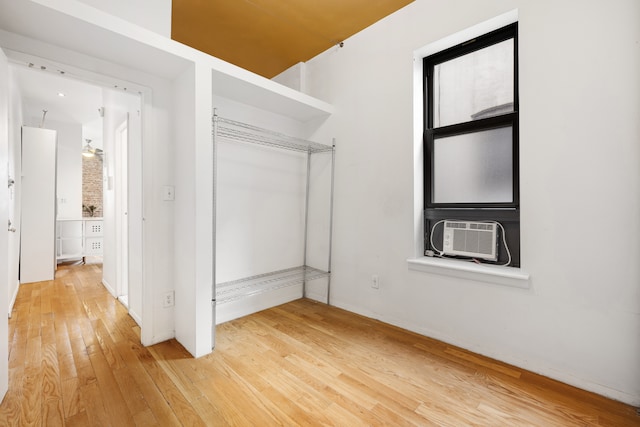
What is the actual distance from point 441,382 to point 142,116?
8.74 feet

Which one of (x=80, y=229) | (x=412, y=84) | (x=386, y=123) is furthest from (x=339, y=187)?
(x=80, y=229)

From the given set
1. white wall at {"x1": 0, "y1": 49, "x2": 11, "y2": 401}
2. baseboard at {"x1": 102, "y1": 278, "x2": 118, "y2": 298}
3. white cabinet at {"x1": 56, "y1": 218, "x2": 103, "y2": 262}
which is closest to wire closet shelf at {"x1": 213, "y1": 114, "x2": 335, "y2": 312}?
white wall at {"x1": 0, "y1": 49, "x2": 11, "y2": 401}

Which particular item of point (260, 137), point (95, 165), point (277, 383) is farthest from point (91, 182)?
point (277, 383)

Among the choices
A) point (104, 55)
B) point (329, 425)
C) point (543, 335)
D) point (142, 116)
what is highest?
point (104, 55)

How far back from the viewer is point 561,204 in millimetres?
1671

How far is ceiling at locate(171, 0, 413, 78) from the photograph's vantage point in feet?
7.70

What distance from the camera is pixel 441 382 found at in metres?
1.68

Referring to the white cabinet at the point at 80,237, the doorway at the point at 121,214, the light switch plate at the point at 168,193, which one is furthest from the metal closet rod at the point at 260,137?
the white cabinet at the point at 80,237

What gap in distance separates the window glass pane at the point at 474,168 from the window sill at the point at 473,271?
483 mm

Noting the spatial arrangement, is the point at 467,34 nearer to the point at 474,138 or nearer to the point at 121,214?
the point at 474,138

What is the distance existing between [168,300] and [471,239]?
2326 millimetres

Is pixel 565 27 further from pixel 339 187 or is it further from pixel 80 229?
pixel 80 229

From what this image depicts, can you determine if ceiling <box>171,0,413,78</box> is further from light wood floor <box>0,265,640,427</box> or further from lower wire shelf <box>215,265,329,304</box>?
light wood floor <box>0,265,640,427</box>

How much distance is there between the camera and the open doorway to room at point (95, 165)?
2.48 m
